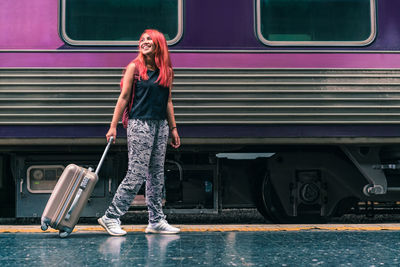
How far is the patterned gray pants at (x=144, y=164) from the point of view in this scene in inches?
155

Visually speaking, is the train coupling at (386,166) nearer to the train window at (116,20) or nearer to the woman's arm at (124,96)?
the train window at (116,20)

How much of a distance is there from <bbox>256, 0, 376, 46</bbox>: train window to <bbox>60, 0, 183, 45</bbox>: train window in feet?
2.93

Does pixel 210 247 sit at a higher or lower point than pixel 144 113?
lower

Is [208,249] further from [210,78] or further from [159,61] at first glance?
[210,78]

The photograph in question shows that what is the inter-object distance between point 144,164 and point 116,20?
153cm

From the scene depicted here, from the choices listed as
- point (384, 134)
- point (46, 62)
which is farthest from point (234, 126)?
point (46, 62)

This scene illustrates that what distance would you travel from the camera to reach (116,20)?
4.75 meters

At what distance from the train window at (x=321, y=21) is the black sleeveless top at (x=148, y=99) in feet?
4.54

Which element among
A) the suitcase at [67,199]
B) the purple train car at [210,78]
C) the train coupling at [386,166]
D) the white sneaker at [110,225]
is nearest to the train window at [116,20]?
the purple train car at [210,78]

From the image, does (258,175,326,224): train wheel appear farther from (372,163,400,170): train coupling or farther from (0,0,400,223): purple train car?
(372,163,400,170): train coupling

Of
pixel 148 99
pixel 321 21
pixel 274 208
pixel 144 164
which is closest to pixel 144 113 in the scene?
pixel 148 99

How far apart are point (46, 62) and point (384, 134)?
313 cm

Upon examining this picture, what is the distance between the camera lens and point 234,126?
4.66 meters

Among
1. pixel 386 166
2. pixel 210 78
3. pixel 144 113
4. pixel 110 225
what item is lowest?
pixel 110 225
